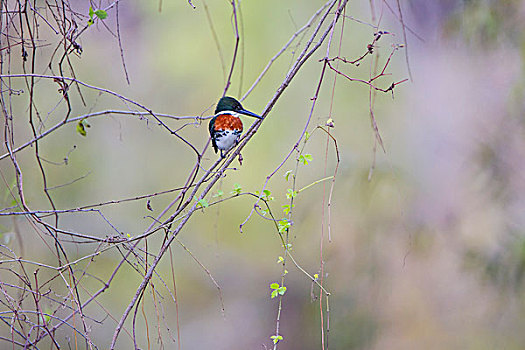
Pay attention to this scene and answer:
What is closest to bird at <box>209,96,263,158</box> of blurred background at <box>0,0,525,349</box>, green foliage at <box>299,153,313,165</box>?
green foliage at <box>299,153,313,165</box>

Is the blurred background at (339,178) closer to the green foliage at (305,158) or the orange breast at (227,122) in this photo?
the orange breast at (227,122)

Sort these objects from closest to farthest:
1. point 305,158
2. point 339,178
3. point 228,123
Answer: point 305,158, point 228,123, point 339,178

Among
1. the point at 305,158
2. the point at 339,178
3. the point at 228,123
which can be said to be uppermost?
the point at 339,178

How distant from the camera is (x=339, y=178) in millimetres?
1983

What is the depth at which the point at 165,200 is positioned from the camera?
2.02 meters

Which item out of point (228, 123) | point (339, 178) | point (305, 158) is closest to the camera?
point (305, 158)

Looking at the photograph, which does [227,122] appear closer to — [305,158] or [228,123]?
[228,123]

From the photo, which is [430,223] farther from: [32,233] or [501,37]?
[32,233]

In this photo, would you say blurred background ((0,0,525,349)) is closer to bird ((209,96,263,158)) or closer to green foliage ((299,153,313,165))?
bird ((209,96,263,158))

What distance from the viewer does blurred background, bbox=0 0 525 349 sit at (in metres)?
1.97

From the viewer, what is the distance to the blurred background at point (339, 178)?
1970 mm

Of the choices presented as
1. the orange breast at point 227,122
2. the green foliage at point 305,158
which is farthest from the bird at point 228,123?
the green foliage at point 305,158

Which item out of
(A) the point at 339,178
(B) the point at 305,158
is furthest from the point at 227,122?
(A) the point at 339,178

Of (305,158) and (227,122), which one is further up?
(227,122)
